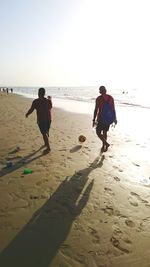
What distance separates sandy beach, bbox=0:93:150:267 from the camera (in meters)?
3.68

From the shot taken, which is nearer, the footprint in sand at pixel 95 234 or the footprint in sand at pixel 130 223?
the footprint in sand at pixel 95 234

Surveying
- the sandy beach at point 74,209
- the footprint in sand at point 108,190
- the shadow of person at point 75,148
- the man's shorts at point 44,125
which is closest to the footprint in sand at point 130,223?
the sandy beach at point 74,209

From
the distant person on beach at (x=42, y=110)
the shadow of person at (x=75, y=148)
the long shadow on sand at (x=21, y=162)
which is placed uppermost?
the distant person on beach at (x=42, y=110)

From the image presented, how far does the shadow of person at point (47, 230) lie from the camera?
3.58 meters

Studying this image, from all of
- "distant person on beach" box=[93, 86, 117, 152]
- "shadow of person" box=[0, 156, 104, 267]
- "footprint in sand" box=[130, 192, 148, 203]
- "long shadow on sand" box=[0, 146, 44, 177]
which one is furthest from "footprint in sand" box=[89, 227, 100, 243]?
"distant person on beach" box=[93, 86, 117, 152]

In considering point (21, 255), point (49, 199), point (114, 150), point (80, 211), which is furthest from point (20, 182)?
point (114, 150)

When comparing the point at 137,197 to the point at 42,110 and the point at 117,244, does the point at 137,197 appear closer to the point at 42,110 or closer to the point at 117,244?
the point at 117,244


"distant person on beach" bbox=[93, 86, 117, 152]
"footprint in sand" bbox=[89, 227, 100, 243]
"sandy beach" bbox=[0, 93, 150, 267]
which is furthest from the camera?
"distant person on beach" bbox=[93, 86, 117, 152]

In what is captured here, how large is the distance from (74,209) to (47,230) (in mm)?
801

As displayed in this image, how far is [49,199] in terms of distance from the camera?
209 inches

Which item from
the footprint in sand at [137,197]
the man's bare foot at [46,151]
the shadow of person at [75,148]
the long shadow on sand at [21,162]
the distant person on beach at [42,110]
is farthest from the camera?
the shadow of person at [75,148]

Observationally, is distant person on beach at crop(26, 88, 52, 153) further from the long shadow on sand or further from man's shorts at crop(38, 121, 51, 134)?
the long shadow on sand

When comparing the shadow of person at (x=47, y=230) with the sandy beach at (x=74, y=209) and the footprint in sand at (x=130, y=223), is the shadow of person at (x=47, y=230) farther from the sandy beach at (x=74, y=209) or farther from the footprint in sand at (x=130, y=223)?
the footprint in sand at (x=130, y=223)

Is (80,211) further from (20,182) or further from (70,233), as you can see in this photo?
(20,182)
